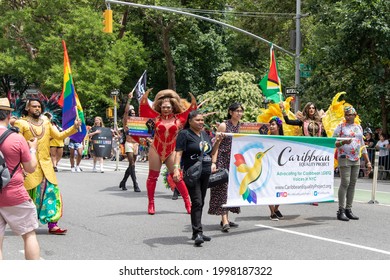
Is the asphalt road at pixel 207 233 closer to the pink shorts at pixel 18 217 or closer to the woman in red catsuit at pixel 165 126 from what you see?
the woman in red catsuit at pixel 165 126

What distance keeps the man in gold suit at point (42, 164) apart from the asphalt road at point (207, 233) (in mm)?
395

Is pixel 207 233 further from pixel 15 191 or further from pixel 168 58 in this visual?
pixel 168 58

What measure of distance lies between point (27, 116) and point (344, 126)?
481 cm

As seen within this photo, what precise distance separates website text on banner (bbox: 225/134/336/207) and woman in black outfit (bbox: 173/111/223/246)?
2.20ft

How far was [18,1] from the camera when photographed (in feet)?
139

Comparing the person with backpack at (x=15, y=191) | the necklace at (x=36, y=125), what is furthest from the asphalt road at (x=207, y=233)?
the person with backpack at (x=15, y=191)

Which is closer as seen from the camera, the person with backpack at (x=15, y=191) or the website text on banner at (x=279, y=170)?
the person with backpack at (x=15, y=191)

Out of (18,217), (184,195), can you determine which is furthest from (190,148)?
(18,217)

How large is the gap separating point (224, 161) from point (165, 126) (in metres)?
1.51

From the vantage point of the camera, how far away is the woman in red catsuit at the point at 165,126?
10.2 meters

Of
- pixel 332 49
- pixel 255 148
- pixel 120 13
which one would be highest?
pixel 120 13
